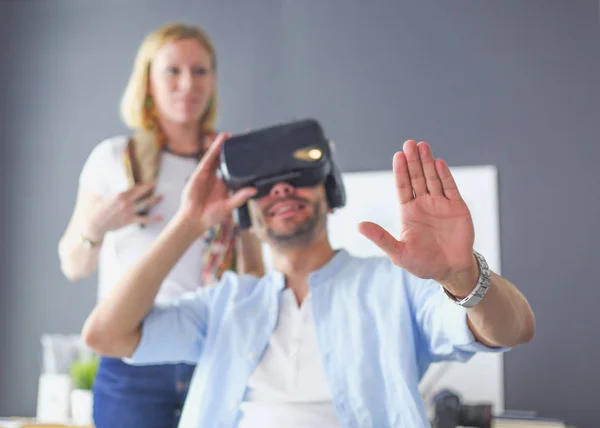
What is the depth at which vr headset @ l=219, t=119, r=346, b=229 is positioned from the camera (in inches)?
60.5

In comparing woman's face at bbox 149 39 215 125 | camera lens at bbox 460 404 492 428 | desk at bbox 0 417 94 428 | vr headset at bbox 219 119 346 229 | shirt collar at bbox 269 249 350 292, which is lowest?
desk at bbox 0 417 94 428

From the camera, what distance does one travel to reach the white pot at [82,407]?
99.3 inches

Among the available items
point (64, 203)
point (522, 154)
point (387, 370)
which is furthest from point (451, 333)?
point (64, 203)

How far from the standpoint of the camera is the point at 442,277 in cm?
109

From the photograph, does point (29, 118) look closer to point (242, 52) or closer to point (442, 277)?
point (242, 52)

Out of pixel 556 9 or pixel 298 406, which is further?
pixel 556 9

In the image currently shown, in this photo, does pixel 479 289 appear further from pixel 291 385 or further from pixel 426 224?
pixel 291 385

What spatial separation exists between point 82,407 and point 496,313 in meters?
1.87

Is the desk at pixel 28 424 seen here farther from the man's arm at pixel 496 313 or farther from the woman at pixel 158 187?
the man's arm at pixel 496 313

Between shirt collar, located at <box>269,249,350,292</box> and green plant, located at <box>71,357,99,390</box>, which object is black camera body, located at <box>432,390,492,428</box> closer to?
shirt collar, located at <box>269,249,350,292</box>

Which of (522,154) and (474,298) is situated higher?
(522,154)

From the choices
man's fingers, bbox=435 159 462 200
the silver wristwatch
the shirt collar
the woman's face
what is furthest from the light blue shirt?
the woman's face

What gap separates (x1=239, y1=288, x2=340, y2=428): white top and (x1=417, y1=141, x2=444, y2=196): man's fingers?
1.62 ft

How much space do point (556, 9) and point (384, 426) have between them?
2.00 m
